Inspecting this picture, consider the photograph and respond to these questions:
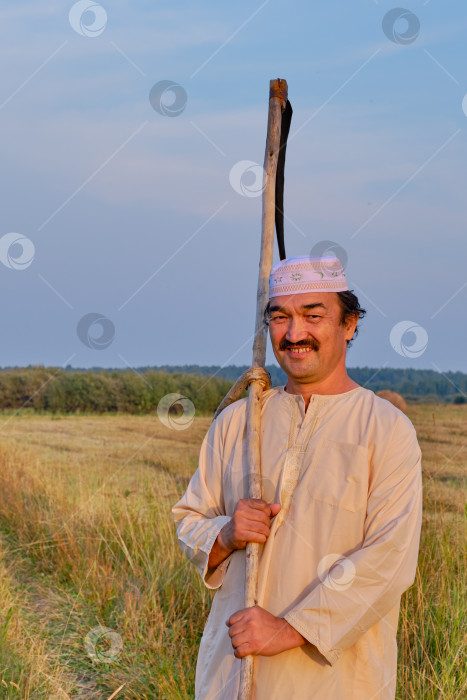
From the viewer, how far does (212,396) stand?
2178 centimetres

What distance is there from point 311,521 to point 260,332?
0.85m

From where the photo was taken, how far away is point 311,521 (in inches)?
94.4

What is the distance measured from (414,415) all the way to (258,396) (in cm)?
377

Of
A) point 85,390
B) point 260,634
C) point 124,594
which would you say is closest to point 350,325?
point 260,634

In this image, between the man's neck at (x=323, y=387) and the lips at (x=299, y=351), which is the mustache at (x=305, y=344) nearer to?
the lips at (x=299, y=351)

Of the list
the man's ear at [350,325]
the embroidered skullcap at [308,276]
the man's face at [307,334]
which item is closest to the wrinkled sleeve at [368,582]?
the man's face at [307,334]

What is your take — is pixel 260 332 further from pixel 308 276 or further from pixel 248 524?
pixel 248 524

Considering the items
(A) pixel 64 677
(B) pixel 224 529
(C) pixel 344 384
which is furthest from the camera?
(A) pixel 64 677

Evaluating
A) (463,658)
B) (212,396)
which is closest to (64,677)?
(463,658)

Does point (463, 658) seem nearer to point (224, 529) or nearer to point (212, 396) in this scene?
point (224, 529)

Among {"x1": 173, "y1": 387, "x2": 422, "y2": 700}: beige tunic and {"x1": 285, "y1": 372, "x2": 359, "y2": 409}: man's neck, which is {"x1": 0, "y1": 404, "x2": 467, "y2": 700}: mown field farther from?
{"x1": 285, "y1": 372, "x2": 359, "y2": 409}: man's neck

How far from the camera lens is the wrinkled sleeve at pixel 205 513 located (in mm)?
2524

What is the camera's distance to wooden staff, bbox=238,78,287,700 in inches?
93.0

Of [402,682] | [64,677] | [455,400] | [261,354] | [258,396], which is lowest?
[64,677]
